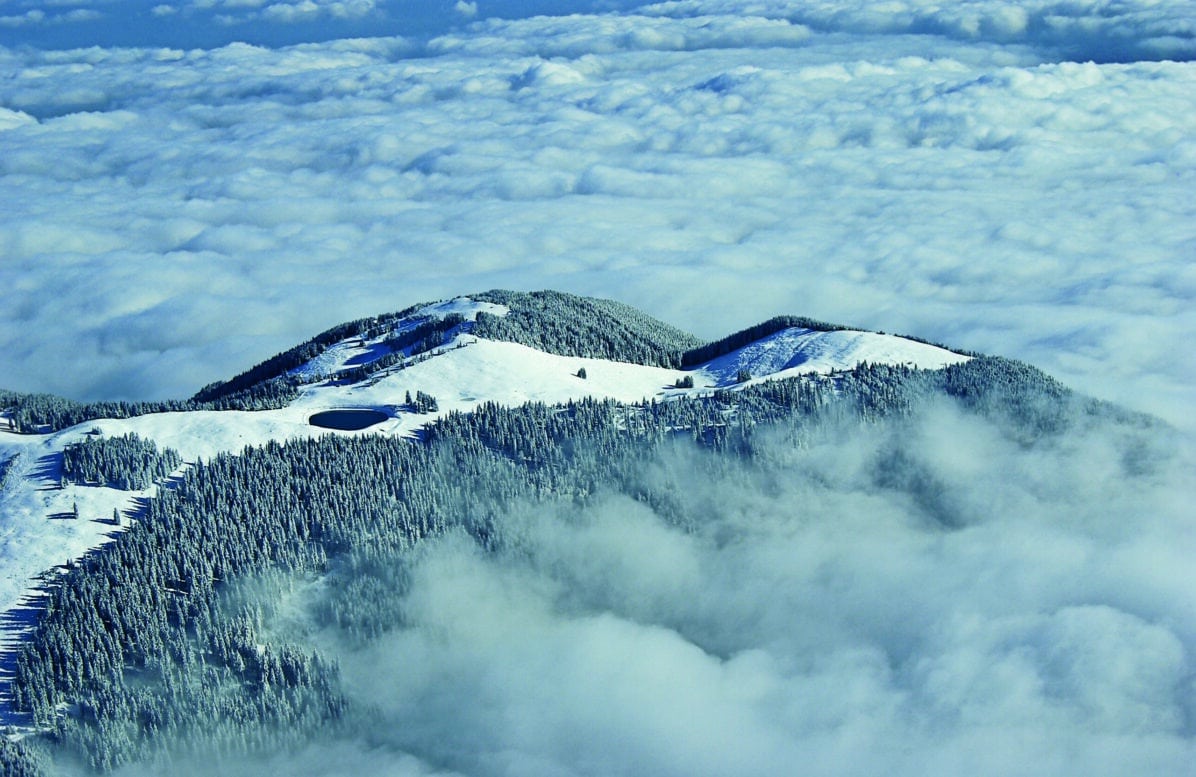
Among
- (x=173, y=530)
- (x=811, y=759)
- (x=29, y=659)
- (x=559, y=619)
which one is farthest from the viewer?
(x=559, y=619)

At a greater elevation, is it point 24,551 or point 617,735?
point 24,551

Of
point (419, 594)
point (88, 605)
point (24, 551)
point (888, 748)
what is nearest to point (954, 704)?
point (888, 748)

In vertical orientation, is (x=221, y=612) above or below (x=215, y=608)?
below

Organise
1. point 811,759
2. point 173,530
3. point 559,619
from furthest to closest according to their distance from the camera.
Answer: point 559,619 < point 173,530 < point 811,759

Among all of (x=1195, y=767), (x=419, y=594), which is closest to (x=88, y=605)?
(x=419, y=594)

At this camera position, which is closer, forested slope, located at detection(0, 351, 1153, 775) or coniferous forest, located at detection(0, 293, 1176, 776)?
coniferous forest, located at detection(0, 293, 1176, 776)

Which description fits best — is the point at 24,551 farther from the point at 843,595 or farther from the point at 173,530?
the point at 843,595

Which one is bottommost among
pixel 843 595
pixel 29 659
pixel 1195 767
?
pixel 1195 767

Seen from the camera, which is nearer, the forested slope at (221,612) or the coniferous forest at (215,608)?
the coniferous forest at (215,608)

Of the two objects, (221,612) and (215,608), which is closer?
(221,612)

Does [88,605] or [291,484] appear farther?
[291,484]
